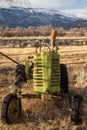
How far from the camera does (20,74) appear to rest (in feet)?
38.3

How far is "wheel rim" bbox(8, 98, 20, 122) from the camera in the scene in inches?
413

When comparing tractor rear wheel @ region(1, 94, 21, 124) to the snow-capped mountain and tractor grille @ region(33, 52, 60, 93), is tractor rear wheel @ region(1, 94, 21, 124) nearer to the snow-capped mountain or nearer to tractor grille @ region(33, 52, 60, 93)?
tractor grille @ region(33, 52, 60, 93)

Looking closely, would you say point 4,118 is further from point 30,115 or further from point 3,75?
point 3,75

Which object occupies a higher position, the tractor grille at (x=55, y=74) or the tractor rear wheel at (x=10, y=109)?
the tractor grille at (x=55, y=74)

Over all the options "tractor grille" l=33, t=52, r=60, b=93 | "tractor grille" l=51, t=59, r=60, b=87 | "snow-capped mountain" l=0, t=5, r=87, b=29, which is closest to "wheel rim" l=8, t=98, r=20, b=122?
"tractor grille" l=33, t=52, r=60, b=93

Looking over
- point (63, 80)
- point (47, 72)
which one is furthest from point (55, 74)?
point (63, 80)

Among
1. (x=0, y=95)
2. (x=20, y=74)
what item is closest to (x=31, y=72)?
(x=20, y=74)

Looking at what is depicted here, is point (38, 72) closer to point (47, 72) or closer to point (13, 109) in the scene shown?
point (47, 72)

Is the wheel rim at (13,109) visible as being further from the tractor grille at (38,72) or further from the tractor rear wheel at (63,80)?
the tractor rear wheel at (63,80)

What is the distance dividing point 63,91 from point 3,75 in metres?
3.58

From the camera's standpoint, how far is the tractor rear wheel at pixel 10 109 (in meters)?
10.3

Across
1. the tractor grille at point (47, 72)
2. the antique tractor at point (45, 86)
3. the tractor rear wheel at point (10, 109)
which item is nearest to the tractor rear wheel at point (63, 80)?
the antique tractor at point (45, 86)

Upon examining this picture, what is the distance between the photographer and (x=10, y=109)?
10508mm

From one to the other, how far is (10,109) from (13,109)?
5.1 inches
